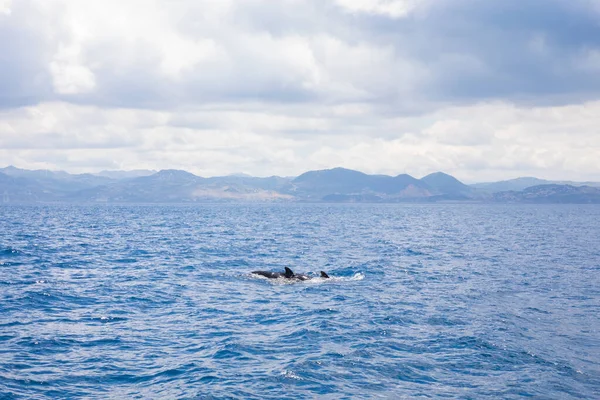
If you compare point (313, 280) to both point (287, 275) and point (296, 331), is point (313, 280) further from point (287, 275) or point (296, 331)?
point (296, 331)

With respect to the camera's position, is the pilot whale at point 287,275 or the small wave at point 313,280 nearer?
the small wave at point 313,280

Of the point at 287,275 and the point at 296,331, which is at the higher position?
the point at 287,275

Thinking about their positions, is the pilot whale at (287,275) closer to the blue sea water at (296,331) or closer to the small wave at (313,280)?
the small wave at (313,280)

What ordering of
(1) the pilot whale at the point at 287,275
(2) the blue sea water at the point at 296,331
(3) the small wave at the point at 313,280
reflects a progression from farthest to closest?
1. (1) the pilot whale at the point at 287,275
2. (3) the small wave at the point at 313,280
3. (2) the blue sea water at the point at 296,331

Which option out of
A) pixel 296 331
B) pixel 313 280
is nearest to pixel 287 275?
pixel 313 280

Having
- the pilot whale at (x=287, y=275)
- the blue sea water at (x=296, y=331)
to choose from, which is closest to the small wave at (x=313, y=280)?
the blue sea water at (x=296, y=331)

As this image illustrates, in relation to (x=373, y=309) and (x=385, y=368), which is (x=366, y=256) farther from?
(x=385, y=368)

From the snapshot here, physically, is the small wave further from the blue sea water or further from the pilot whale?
the pilot whale

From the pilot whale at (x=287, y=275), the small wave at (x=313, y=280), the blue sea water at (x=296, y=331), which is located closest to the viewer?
the blue sea water at (x=296, y=331)

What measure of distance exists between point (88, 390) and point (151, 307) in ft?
55.0

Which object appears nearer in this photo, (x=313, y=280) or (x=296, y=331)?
(x=296, y=331)

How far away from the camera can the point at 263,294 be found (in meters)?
47.8

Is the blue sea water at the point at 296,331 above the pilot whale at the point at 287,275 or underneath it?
underneath

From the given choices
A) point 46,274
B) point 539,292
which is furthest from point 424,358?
point 46,274
